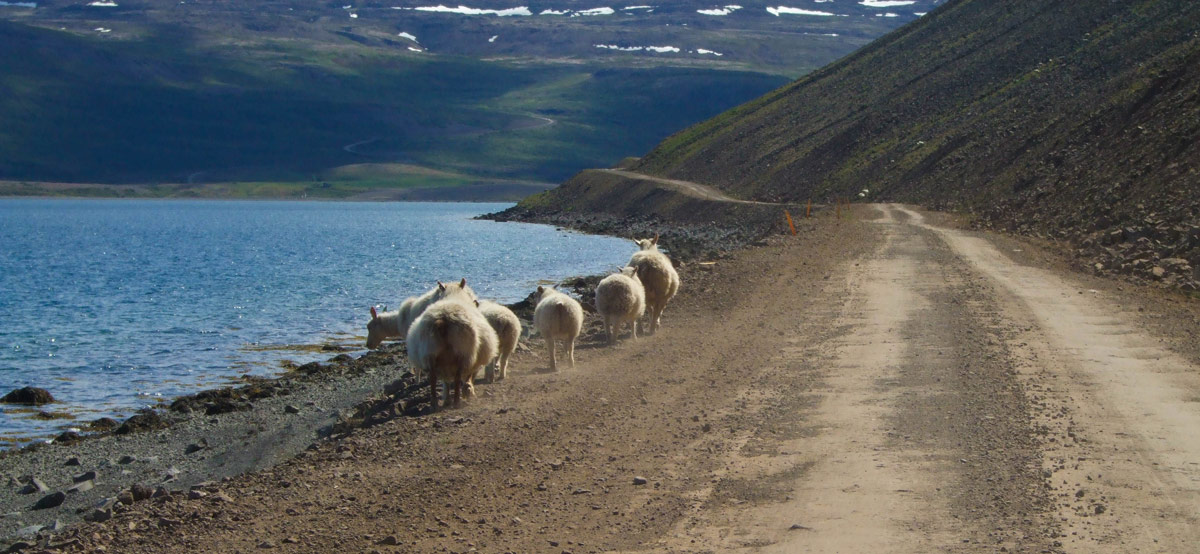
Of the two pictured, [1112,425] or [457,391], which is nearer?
[1112,425]

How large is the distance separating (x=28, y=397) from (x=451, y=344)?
12.1 metres

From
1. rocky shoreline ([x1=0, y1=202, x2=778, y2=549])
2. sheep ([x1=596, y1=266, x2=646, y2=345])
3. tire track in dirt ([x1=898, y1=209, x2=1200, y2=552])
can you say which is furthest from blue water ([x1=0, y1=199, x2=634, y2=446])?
tire track in dirt ([x1=898, y1=209, x2=1200, y2=552])

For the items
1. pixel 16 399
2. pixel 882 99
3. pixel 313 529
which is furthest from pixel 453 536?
pixel 882 99

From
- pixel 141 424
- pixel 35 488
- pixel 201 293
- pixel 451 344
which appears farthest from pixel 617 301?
pixel 201 293

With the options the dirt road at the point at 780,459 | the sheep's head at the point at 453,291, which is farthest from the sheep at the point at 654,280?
the sheep's head at the point at 453,291

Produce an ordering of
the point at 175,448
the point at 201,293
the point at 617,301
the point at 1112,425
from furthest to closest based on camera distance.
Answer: the point at 201,293 → the point at 617,301 → the point at 175,448 → the point at 1112,425

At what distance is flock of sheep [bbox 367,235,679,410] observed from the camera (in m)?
16.1

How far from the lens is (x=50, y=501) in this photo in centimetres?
1556

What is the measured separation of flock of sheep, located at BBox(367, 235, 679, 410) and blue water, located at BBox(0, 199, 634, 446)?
617cm

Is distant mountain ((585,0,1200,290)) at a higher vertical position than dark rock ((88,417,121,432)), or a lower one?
higher

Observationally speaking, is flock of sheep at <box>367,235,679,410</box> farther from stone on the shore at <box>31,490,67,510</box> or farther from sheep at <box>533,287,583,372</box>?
stone on the shore at <box>31,490,67,510</box>

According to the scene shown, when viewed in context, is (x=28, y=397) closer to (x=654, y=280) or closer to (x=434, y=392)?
(x=434, y=392)

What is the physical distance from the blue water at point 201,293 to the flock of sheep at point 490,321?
20.2ft

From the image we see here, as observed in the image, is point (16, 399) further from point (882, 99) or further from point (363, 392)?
point (882, 99)
